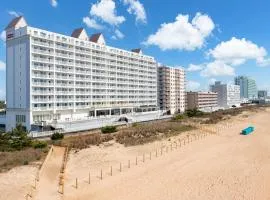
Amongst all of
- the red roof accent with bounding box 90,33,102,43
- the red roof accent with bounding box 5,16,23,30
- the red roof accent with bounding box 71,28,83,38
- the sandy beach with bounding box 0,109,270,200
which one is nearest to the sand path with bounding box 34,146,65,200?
the sandy beach with bounding box 0,109,270,200

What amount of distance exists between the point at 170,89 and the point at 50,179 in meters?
125

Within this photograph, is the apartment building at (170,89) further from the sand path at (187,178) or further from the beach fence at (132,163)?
the sand path at (187,178)

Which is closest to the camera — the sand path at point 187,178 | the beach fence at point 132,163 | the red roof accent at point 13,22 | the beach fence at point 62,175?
the sand path at point 187,178

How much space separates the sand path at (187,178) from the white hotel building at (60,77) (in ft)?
145

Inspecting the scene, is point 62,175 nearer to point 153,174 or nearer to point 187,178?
point 153,174

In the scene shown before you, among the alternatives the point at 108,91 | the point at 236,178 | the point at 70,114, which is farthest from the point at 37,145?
the point at 108,91

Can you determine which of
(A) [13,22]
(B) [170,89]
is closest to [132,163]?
(A) [13,22]

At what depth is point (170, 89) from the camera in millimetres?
150125

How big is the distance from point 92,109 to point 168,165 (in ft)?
221

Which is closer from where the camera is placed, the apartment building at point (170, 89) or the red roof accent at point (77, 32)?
the red roof accent at point (77, 32)

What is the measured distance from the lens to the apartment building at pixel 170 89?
148m

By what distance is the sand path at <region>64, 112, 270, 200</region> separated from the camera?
25.5m

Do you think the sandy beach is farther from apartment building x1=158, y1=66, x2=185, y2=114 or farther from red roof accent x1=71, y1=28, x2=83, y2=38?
apartment building x1=158, y1=66, x2=185, y2=114

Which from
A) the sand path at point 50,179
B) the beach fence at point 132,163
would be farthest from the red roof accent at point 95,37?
the sand path at point 50,179
